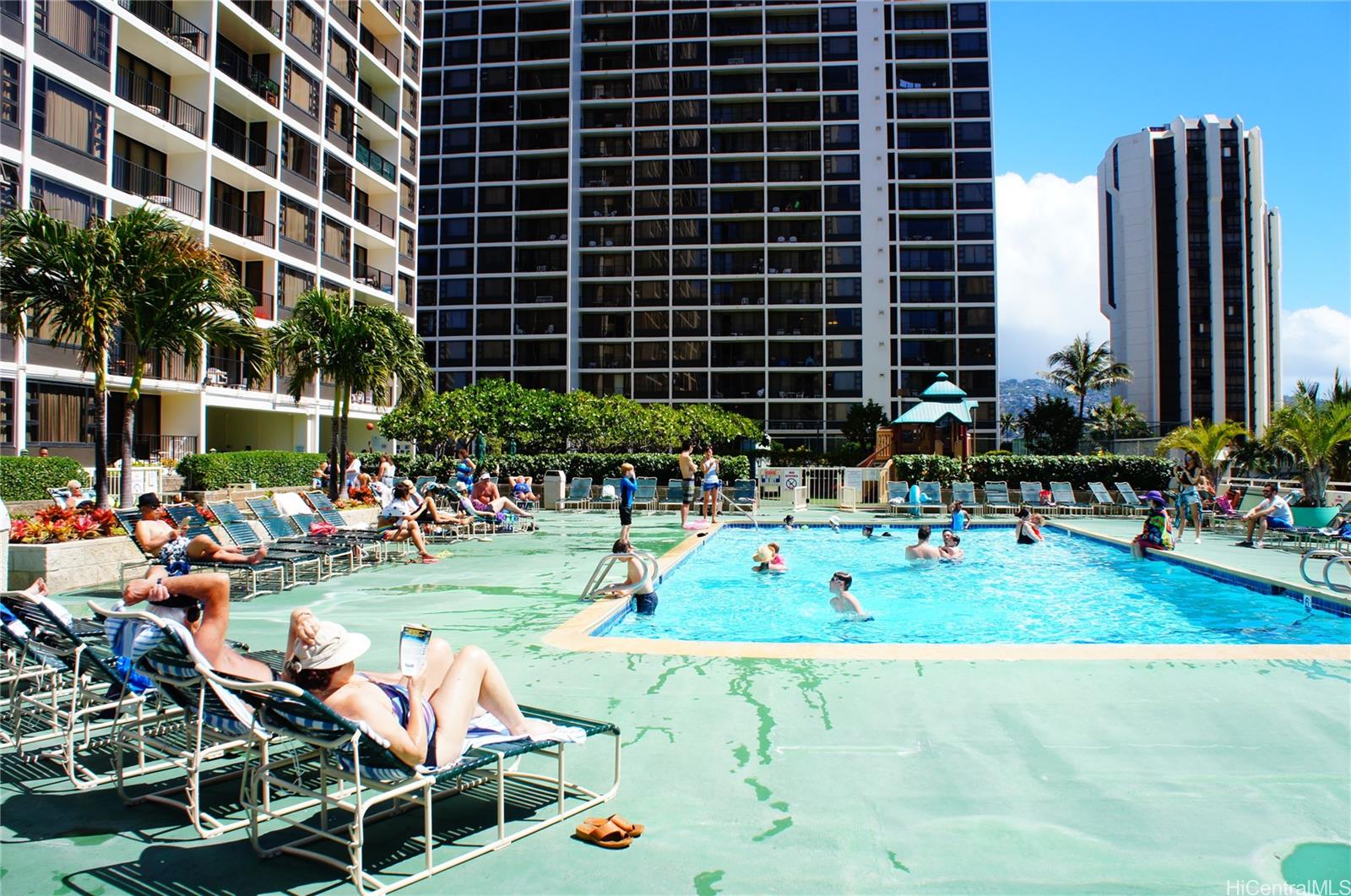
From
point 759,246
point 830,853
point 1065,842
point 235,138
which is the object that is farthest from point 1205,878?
point 759,246

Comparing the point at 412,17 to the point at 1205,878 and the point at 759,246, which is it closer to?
the point at 759,246

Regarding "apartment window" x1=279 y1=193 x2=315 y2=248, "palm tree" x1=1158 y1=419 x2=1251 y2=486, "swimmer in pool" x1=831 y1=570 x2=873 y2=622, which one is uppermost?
"apartment window" x1=279 y1=193 x2=315 y2=248

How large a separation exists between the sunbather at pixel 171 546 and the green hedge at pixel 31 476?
1266 cm

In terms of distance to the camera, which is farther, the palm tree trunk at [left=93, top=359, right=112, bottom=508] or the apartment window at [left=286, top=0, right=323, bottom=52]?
the apartment window at [left=286, top=0, right=323, bottom=52]

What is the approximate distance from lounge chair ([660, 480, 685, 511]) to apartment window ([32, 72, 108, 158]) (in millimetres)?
19369

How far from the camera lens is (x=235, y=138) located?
108 ft

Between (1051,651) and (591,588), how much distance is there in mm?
4731

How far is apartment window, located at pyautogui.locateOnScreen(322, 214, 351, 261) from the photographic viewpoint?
127 feet

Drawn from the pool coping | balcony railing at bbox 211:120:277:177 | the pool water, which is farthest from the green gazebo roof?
balcony railing at bbox 211:120:277:177

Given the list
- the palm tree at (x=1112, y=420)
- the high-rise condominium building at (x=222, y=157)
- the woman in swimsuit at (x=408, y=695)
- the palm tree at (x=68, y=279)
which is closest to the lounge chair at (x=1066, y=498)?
the high-rise condominium building at (x=222, y=157)

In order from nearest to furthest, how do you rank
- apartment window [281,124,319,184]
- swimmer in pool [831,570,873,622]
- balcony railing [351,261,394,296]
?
swimmer in pool [831,570,873,622] < apartment window [281,124,319,184] < balcony railing [351,261,394,296]

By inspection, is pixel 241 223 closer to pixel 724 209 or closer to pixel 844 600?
pixel 844 600

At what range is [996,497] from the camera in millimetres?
24562

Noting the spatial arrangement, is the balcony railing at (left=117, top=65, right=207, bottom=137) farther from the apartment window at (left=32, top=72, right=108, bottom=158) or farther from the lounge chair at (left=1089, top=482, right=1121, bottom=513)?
the lounge chair at (left=1089, top=482, right=1121, bottom=513)
